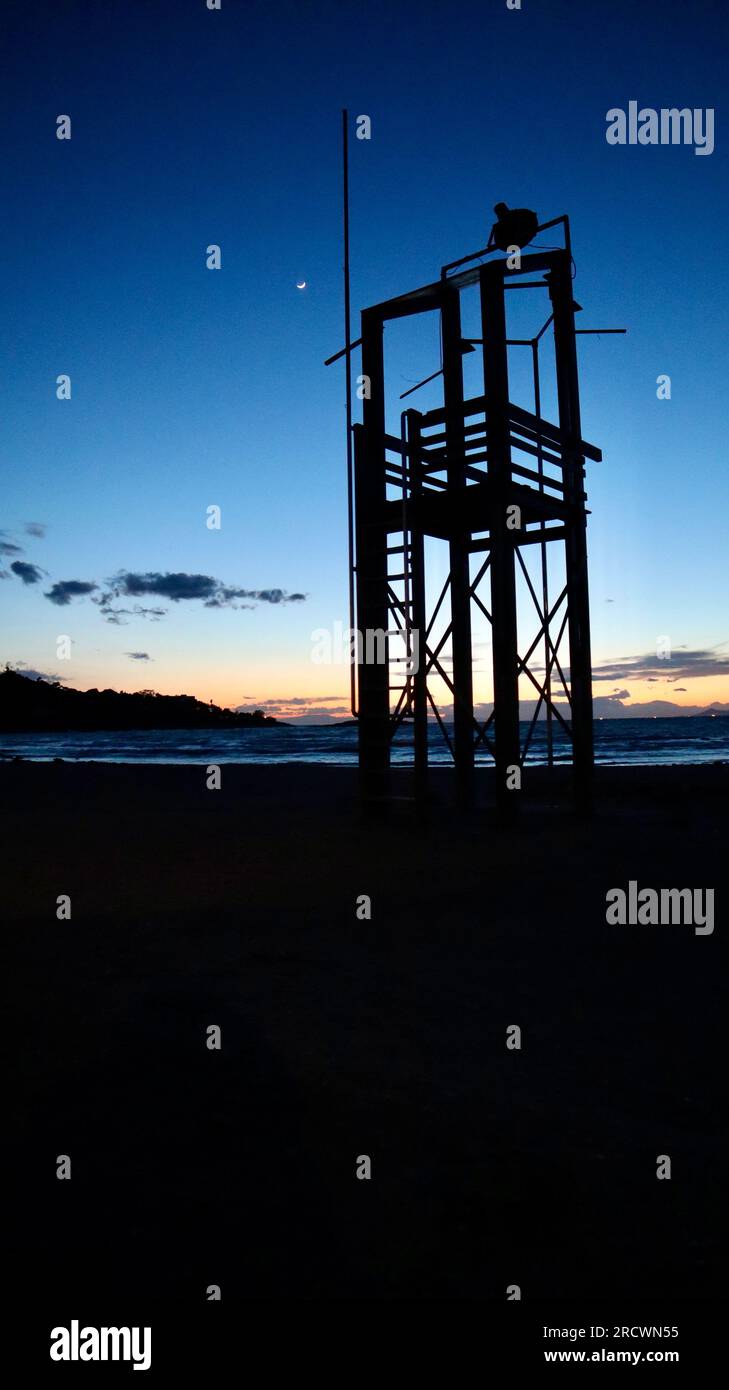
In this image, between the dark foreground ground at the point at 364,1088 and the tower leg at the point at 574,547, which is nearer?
the dark foreground ground at the point at 364,1088

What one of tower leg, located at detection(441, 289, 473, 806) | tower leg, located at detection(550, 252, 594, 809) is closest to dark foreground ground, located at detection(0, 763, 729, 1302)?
tower leg, located at detection(550, 252, 594, 809)

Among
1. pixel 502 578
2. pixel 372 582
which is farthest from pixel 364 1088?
pixel 372 582

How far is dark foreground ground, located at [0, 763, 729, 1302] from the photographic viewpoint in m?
2.79

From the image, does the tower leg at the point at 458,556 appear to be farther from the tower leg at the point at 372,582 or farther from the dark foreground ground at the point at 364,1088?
the dark foreground ground at the point at 364,1088

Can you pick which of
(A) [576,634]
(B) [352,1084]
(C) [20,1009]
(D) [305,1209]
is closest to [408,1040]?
(B) [352,1084]

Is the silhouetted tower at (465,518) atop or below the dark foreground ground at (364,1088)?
atop

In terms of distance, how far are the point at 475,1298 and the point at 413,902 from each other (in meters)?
5.07

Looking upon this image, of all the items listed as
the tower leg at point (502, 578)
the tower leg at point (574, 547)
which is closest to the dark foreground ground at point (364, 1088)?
the tower leg at point (502, 578)

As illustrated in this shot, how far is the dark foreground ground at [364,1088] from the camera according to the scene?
2793 millimetres

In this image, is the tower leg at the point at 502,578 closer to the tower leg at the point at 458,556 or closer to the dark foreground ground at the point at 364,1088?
the tower leg at the point at 458,556

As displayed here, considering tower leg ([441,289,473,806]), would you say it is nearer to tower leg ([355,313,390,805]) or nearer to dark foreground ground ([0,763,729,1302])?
tower leg ([355,313,390,805])

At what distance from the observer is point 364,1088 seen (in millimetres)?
3936

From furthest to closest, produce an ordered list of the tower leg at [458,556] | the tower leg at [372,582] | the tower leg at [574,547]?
the tower leg at [372,582]
the tower leg at [574,547]
the tower leg at [458,556]

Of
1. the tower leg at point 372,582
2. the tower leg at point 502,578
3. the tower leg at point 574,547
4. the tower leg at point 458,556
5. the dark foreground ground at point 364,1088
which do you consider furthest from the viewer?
the tower leg at point 372,582
